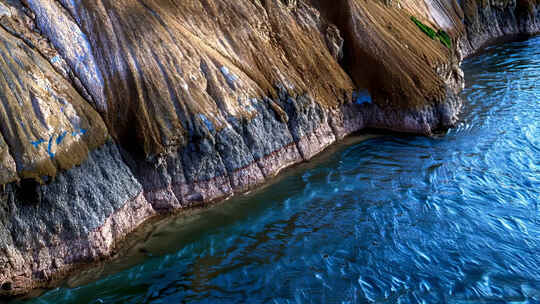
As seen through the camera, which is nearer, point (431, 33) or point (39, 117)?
point (39, 117)

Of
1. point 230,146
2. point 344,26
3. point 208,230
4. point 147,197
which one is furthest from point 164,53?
point 344,26

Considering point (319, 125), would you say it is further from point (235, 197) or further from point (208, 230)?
point (208, 230)

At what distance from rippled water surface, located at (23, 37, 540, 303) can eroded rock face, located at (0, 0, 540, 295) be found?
0.91 m

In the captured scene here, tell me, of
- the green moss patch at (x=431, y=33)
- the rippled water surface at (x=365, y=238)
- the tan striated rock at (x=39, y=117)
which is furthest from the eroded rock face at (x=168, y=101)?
the green moss patch at (x=431, y=33)

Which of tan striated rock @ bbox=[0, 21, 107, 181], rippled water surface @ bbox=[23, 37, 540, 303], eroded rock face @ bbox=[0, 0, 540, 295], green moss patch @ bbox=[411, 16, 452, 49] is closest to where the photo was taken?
rippled water surface @ bbox=[23, 37, 540, 303]

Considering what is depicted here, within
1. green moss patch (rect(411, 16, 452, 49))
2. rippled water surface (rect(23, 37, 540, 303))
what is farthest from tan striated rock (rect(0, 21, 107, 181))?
green moss patch (rect(411, 16, 452, 49))

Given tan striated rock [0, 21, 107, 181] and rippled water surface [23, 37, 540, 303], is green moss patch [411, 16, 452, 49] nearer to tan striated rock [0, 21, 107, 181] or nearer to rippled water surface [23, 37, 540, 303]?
rippled water surface [23, 37, 540, 303]

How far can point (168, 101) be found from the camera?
12328mm

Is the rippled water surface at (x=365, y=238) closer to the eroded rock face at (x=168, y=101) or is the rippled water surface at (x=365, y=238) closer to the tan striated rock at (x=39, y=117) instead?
the eroded rock face at (x=168, y=101)

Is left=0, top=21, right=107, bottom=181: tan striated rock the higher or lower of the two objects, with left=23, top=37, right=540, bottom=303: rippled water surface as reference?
higher

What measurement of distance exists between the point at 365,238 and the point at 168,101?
6547 millimetres

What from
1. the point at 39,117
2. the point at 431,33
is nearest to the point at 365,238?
the point at 39,117

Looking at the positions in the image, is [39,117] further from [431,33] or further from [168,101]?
[431,33]

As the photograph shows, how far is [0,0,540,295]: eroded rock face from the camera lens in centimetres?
1001
